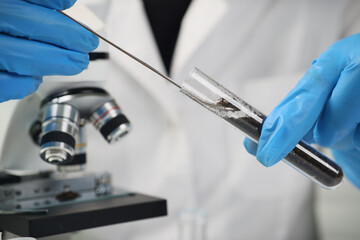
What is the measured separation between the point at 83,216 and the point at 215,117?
612 millimetres

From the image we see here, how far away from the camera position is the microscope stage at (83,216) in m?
0.56

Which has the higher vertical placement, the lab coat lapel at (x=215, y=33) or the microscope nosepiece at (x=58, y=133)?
the lab coat lapel at (x=215, y=33)

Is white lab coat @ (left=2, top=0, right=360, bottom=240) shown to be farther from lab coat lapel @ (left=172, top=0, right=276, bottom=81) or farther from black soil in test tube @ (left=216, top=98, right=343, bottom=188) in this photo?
black soil in test tube @ (left=216, top=98, right=343, bottom=188)

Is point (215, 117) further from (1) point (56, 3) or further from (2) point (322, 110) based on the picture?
(1) point (56, 3)


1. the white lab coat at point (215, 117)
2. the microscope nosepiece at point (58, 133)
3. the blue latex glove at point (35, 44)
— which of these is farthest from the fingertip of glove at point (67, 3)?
the white lab coat at point (215, 117)

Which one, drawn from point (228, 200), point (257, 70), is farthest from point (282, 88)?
point (228, 200)

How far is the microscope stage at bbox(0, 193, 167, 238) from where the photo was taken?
1.83 feet

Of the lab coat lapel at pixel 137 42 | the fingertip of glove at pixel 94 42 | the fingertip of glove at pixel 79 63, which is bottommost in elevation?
the fingertip of glove at pixel 79 63

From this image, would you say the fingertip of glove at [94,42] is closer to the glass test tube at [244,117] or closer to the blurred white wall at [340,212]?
the glass test tube at [244,117]

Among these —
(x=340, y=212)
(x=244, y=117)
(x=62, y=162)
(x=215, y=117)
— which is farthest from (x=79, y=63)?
(x=340, y=212)

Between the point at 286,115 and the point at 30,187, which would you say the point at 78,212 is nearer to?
the point at 30,187

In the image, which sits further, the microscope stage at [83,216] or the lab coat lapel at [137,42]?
the lab coat lapel at [137,42]

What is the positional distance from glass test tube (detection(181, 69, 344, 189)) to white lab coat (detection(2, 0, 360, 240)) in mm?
456

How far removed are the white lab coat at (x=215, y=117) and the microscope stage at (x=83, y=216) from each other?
1.28ft
